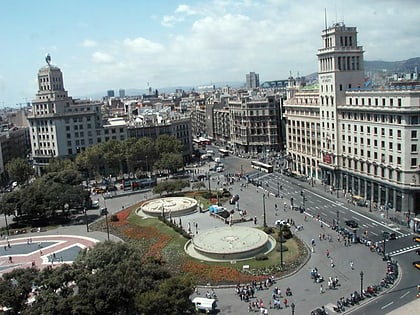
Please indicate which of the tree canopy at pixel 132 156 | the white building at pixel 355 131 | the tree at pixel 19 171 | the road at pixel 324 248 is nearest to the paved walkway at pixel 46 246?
the road at pixel 324 248

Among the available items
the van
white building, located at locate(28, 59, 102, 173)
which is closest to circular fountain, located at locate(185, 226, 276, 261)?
the van

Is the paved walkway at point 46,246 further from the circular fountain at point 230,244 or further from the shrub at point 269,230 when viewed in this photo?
the shrub at point 269,230

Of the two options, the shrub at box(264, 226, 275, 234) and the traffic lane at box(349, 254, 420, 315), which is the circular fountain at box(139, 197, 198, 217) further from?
the traffic lane at box(349, 254, 420, 315)

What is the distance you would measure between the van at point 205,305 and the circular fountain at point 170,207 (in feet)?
117

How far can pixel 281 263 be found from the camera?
2438 inches

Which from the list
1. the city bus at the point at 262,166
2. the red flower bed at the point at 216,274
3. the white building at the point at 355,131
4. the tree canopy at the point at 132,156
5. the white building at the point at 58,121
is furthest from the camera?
the white building at the point at 58,121

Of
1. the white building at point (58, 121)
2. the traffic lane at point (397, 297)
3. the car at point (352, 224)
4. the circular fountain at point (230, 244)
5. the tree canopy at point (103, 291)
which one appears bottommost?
the traffic lane at point (397, 297)

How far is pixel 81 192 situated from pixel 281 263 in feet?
161

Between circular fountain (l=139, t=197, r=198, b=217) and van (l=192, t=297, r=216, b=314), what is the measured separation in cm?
3571

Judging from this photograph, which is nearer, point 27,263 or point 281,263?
point 281,263

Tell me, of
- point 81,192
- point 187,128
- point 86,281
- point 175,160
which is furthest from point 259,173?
point 86,281

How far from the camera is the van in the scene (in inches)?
2004

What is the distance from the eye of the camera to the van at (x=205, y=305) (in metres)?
50.9

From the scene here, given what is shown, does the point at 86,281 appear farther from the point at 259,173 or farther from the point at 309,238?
the point at 259,173
